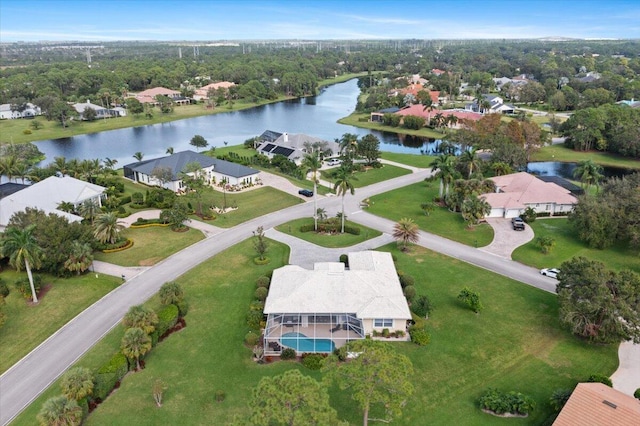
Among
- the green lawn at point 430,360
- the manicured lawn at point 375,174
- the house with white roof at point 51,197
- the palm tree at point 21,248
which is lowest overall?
the green lawn at point 430,360

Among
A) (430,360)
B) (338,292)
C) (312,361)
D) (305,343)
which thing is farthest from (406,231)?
(312,361)

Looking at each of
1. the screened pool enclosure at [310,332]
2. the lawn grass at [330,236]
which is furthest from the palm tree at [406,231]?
the screened pool enclosure at [310,332]

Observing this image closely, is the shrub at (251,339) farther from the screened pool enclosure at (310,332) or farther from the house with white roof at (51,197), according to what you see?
the house with white roof at (51,197)

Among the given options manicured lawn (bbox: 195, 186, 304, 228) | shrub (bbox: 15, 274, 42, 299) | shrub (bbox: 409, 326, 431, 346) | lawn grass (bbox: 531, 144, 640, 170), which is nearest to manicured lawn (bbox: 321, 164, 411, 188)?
manicured lawn (bbox: 195, 186, 304, 228)

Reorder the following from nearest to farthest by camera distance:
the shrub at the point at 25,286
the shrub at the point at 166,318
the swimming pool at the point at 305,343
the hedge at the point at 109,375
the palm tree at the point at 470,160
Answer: the hedge at the point at 109,375
the swimming pool at the point at 305,343
the shrub at the point at 166,318
the shrub at the point at 25,286
the palm tree at the point at 470,160

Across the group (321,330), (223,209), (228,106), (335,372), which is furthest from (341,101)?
(335,372)

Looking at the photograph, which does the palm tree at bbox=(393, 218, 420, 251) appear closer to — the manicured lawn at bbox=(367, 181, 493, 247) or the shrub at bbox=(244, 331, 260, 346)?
the manicured lawn at bbox=(367, 181, 493, 247)
